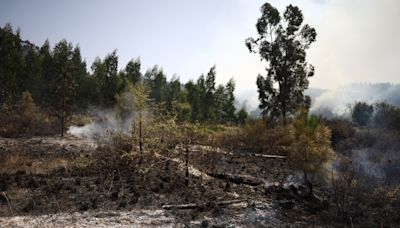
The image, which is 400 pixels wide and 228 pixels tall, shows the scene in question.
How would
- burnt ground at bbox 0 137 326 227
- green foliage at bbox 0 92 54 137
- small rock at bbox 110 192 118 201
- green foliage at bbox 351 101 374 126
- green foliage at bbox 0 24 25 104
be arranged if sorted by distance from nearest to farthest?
burnt ground at bbox 0 137 326 227
small rock at bbox 110 192 118 201
green foliage at bbox 0 92 54 137
green foliage at bbox 0 24 25 104
green foliage at bbox 351 101 374 126

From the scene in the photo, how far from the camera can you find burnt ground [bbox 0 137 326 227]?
13898 mm

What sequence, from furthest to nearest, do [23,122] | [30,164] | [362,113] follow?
[362,113] → [23,122] → [30,164]

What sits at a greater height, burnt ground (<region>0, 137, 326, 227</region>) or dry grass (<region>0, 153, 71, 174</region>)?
dry grass (<region>0, 153, 71, 174</region>)

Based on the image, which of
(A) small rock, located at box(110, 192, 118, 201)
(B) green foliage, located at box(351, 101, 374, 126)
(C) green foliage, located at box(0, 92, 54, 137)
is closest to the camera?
(A) small rock, located at box(110, 192, 118, 201)

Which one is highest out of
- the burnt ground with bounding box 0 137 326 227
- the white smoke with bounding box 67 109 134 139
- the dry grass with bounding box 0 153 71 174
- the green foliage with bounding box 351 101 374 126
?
the green foliage with bounding box 351 101 374 126

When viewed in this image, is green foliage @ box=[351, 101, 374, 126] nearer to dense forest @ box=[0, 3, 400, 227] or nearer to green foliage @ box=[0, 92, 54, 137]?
dense forest @ box=[0, 3, 400, 227]

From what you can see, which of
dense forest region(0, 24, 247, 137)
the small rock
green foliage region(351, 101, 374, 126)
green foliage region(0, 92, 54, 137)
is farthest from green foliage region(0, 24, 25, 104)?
green foliage region(351, 101, 374, 126)

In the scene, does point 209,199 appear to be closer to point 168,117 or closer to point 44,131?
point 168,117

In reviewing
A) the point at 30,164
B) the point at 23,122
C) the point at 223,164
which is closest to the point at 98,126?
the point at 23,122

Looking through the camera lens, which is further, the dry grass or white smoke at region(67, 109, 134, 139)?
white smoke at region(67, 109, 134, 139)

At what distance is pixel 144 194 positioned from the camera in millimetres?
16703

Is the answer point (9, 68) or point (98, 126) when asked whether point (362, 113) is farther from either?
point (9, 68)

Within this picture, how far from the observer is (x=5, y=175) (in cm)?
1942

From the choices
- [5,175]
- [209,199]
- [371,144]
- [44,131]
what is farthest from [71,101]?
[371,144]
